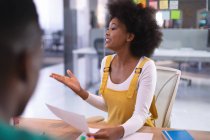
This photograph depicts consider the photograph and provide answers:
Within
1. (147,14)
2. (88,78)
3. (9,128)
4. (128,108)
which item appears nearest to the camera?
(9,128)

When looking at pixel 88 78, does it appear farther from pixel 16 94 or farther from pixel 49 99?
pixel 16 94

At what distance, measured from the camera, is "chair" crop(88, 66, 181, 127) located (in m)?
1.65

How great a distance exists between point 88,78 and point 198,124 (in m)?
2.51

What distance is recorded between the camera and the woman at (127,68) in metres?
1.43

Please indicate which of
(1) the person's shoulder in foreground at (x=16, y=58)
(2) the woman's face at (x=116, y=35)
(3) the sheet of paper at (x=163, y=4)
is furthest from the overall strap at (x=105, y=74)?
(3) the sheet of paper at (x=163, y=4)

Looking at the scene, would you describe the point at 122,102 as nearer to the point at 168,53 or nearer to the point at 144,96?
the point at 144,96

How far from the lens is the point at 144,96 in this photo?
1398 millimetres

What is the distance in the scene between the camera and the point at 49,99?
4.33 meters

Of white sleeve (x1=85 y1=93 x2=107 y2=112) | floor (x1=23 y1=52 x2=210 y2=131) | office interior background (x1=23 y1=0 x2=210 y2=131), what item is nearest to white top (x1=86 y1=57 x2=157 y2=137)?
white sleeve (x1=85 y1=93 x2=107 y2=112)

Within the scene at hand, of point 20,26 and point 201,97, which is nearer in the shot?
point 20,26

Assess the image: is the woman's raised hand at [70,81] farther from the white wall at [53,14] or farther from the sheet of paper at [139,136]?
the white wall at [53,14]

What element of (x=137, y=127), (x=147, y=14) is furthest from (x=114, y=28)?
(x=137, y=127)

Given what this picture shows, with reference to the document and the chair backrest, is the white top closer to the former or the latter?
the document

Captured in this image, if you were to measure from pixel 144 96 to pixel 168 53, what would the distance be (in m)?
2.94
